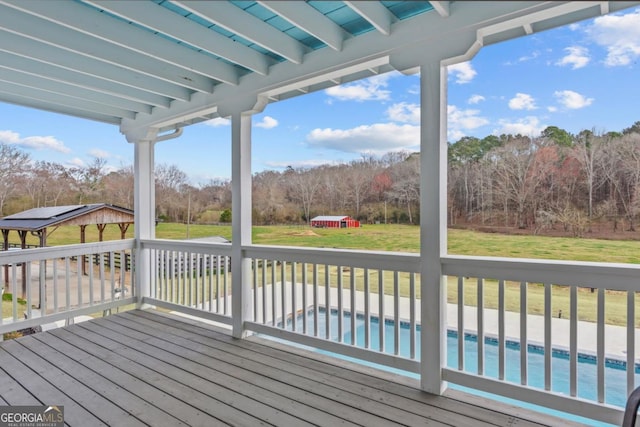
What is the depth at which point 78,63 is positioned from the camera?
2824 mm

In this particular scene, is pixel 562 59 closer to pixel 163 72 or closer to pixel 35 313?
pixel 163 72

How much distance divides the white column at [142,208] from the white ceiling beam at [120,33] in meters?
2.11

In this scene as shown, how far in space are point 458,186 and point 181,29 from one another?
7.51 ft

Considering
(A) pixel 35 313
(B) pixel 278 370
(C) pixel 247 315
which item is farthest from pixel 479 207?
(A) pixel 35 313

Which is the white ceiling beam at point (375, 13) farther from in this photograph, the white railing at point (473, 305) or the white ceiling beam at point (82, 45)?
the white ceiling beam at point (82, 45)

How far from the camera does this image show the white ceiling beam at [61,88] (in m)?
3.05

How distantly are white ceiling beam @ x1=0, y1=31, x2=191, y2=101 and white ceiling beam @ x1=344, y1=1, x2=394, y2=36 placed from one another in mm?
2259

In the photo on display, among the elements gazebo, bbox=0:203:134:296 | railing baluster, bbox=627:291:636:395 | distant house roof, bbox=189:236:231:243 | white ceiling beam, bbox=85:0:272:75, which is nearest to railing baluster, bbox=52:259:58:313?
gazebo, bbox=0:203:134:296

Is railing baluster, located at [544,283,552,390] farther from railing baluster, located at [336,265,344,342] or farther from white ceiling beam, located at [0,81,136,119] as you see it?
white ceiling beam, located at [0,81,136,119]

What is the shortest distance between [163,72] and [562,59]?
10.3 feet

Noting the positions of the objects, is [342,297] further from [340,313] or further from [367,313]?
[367,313]

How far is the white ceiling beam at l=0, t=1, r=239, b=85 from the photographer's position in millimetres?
2088

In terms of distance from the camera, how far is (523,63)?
2598mm

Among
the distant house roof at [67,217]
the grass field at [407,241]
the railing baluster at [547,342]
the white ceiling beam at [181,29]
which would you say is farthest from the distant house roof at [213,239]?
the railing baluster at [547,342]
